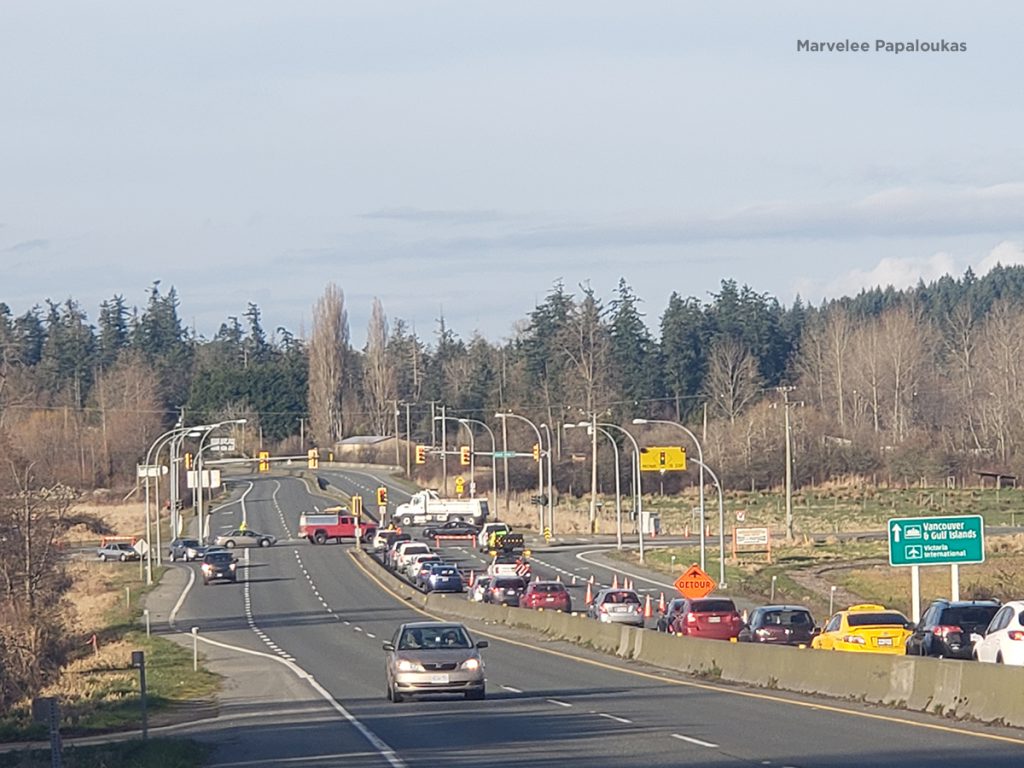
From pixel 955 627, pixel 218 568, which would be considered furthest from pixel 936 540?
pixel 218 568

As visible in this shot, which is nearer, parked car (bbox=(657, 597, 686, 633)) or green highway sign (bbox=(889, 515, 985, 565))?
green highway sign (bbox=(889, 515, 985, 565))

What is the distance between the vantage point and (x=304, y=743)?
893 inches

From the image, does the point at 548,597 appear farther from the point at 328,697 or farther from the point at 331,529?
the point at 331,529

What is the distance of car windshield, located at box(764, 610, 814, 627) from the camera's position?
126 feet

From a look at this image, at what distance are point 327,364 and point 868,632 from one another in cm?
15788

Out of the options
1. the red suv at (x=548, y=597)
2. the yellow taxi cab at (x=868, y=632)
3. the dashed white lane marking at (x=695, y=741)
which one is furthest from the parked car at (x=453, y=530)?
the dashed white lane marking at (x=695, y=741)

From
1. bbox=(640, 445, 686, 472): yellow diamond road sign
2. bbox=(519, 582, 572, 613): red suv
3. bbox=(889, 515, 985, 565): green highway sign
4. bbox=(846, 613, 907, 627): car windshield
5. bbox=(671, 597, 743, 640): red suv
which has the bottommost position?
bbox=(519, 582, 572, 613): red suv

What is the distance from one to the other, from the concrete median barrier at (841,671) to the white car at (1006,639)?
61.6 inches

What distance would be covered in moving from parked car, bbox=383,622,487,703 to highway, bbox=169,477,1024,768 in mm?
333

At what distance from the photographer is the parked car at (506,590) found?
62.7 meters

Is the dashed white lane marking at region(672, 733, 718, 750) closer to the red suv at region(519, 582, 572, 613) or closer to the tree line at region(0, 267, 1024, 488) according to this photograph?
the red suv at region(519, 582, 572, 613)

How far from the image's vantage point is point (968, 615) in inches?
1185

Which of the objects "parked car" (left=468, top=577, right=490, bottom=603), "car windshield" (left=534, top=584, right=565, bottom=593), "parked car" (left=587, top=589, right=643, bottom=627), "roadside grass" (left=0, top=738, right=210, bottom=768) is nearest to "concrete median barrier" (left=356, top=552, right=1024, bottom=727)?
"parked car" (left=587, top=589, right=643, bottom=627)

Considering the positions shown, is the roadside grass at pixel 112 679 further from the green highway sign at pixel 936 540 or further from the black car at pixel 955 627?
the green highway sign at pixel 936 540
